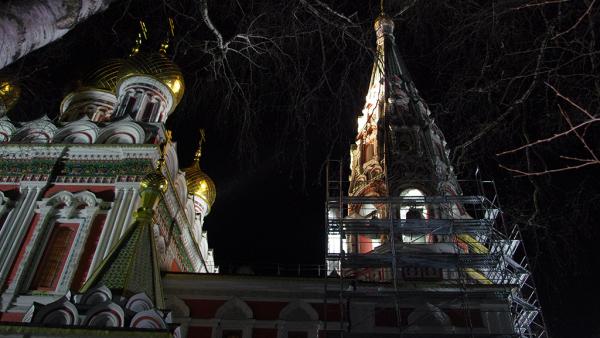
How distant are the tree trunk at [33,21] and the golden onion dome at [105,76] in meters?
12.2

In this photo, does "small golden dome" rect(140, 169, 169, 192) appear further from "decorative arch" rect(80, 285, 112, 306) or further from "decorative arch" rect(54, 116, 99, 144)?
"decorative arch" rect(54, 116, 99, 144)

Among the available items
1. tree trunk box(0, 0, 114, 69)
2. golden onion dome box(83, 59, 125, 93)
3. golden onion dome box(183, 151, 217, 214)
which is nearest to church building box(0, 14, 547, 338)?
golden onion dome box(83, 59, 125, 93)

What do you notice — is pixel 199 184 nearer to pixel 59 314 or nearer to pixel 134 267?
pixel 134 267

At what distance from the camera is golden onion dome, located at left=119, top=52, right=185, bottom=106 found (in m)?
14.0

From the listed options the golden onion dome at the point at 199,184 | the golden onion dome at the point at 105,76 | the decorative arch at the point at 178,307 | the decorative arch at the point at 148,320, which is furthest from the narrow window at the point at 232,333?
the golden onion dome at the point at 105,76

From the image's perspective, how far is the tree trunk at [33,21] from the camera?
118 inches

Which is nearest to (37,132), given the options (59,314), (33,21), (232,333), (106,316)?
(232,333)

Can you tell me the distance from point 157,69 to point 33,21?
37.4ft

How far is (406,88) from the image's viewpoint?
4.57 metres

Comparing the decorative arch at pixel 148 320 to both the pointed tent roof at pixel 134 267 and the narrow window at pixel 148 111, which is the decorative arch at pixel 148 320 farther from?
the narrow window at pixel 148 111

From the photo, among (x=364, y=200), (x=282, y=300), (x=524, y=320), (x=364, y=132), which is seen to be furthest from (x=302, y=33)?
(x=364, y=132)

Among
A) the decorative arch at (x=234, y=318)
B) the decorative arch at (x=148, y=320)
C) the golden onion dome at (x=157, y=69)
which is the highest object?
the golden onion dome at (x=157, y=69)

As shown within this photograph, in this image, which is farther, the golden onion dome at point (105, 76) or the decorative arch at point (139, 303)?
the golden onion dome at point (105, 76)

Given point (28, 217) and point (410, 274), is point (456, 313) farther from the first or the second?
point (28, 217)
